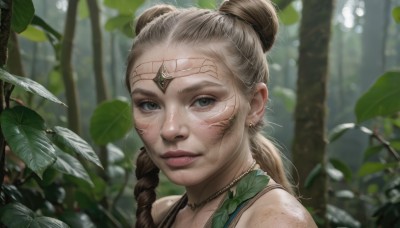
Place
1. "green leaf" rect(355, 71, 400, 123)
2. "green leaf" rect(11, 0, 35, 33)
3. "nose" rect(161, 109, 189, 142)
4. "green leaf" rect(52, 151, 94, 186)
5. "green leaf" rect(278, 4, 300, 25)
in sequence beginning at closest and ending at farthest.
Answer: "nose" rect(161, 109, 189, 142)
"green leaf" rect(11, 0, 35, 33)
"green leaf" rect(52, 151, 94, 186)
"green leaf" rect(355, 71, 400, 123)
"green leaf" rect(278, 4, 300, 25)

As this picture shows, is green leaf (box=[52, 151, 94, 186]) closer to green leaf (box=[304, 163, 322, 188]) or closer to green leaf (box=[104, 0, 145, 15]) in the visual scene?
green leaf (box=[304, 163, 322, 188])

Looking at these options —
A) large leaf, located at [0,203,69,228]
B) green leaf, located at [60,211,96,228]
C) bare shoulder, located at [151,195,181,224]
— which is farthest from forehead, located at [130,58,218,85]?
green leaf, located at [60,211,96,228]

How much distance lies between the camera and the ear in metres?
1.29

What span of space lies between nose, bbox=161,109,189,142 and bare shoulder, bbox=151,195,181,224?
50 cm

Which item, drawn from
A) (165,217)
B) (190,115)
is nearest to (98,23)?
(165,217)

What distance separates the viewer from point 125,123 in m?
2.18

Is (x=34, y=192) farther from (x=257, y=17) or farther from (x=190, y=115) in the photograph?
(x=257, y=17)

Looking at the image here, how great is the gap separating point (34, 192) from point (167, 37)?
861mm

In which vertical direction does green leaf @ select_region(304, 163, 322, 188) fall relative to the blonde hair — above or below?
below

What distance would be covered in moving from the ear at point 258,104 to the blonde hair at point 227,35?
2 centimetres

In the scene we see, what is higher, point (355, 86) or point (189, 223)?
point (189, 223)

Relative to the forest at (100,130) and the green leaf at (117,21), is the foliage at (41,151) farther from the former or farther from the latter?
the green leaf at (117,21)

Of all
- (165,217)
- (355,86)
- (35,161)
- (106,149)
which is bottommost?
(355,86)

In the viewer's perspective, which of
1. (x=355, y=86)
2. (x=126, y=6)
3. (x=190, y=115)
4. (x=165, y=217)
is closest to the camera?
(x=190, y=115)
